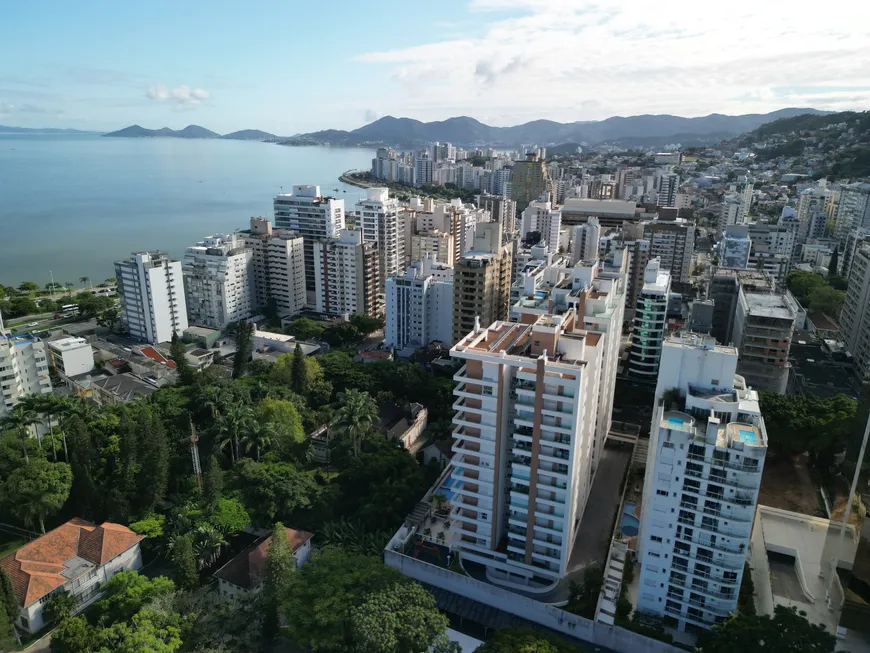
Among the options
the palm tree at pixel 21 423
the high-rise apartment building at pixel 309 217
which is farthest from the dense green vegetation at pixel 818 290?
the palm tree at pixel 21 423

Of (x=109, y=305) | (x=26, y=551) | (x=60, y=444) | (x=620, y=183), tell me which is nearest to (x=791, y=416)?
(x=26, y=551)

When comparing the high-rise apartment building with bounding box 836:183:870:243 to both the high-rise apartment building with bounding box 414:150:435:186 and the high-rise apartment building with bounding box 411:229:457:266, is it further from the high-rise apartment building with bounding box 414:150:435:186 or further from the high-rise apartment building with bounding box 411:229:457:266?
the high-rise apartment building with bounding box 414:150:435:186

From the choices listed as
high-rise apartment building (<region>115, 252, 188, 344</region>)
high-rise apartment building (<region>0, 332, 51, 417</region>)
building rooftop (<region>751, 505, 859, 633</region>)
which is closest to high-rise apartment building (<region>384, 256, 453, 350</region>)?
high-rise apartment building (<region>115, 252, 188, 344</region>)

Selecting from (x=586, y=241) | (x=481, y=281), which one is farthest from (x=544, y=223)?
(x=481, y=281)

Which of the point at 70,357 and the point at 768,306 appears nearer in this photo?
the point at 768,306

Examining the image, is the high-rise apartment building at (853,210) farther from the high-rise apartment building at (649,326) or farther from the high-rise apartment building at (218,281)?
the high-rise apartment building at (218,281)

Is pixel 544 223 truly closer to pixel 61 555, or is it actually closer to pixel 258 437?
pixel 258 437
